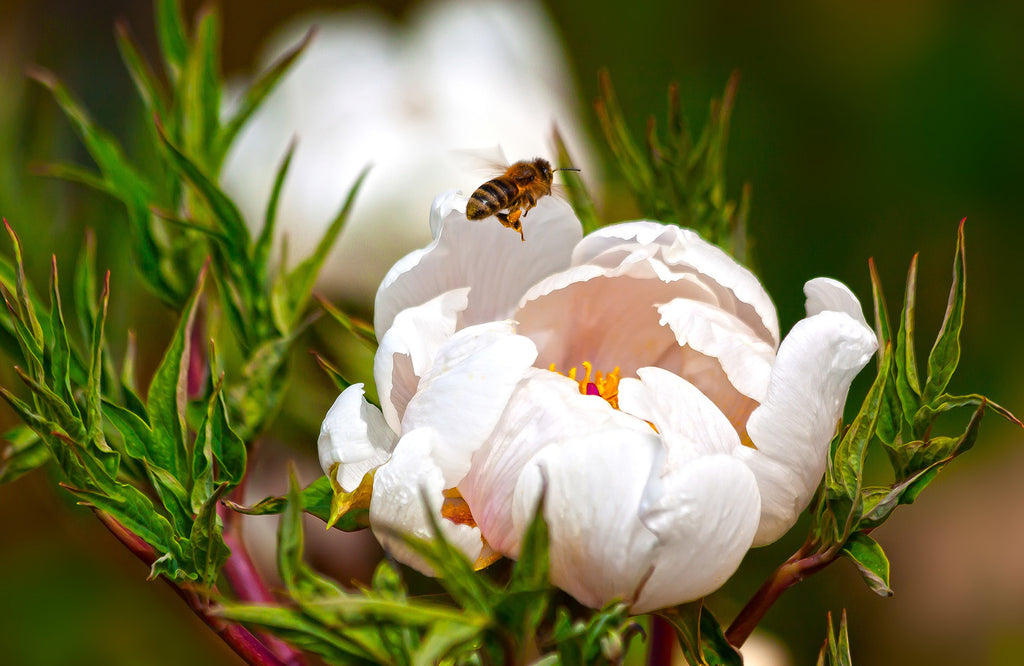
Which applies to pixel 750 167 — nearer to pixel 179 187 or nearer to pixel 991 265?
pixel 991 265

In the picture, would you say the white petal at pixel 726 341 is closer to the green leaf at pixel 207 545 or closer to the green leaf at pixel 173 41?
the green leaf at pixel 207 545

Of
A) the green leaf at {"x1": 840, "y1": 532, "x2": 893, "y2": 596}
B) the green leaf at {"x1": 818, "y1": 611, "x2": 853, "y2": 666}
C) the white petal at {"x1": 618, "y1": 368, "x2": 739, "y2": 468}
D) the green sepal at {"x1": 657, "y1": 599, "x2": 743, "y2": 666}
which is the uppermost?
the white petal at {"x1": 618, "y1": 368, "x2": 739, "y2": 468}

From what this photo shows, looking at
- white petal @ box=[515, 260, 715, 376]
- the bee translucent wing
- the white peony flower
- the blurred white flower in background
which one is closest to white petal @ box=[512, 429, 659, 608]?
the white peony flower

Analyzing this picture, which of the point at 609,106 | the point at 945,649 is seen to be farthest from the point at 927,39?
the point at 609,106

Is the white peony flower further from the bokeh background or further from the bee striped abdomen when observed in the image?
the bokeh background

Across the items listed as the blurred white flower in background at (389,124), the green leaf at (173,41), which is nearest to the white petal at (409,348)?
the green leaf at (173,41)
